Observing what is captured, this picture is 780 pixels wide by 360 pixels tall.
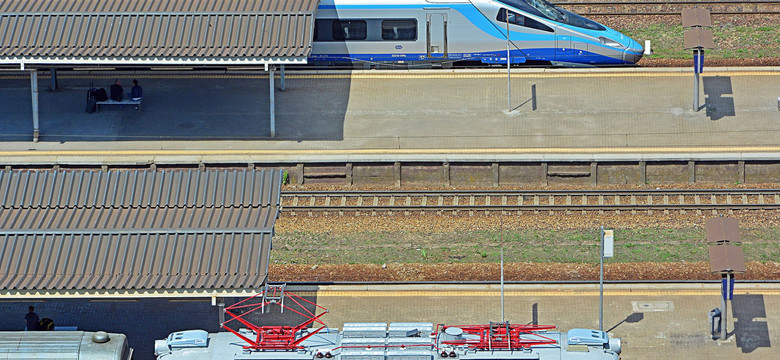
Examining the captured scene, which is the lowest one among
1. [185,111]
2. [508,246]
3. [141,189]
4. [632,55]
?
[508,246]

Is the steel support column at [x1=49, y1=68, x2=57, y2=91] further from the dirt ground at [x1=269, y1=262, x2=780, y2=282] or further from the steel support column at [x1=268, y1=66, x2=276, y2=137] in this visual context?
the dirt ground at [x1=269, y1=262, x2=780, y2=282]

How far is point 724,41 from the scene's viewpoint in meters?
49.2

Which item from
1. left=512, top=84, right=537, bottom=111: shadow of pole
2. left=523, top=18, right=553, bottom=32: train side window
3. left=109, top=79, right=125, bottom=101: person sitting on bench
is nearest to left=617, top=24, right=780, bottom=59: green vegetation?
left=523, top=18, right=553, bottom=32: train side window

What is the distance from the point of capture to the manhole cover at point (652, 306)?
34.5 meters

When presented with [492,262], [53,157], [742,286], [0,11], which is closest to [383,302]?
[492,262]

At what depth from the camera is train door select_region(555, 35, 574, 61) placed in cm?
4625

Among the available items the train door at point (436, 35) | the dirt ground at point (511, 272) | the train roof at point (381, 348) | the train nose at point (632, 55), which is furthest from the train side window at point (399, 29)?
the train roof at point (381, 348)

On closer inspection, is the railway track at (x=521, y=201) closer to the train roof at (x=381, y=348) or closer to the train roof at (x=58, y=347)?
the train roof at (x=381, y=348)

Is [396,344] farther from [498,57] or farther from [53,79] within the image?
[53,79]

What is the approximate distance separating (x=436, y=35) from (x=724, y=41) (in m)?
9.65

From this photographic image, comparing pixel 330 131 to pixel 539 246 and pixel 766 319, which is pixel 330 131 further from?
pixel 766 319

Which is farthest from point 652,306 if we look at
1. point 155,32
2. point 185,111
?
point 185,111

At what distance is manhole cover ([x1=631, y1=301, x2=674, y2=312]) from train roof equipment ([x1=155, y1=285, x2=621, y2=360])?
263 inches

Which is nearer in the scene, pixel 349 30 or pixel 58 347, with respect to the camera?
pixel 58 347
